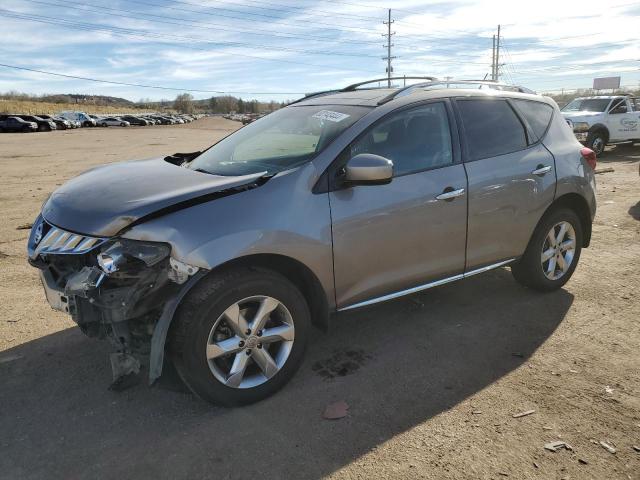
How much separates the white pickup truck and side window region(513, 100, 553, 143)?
12372 millimetres

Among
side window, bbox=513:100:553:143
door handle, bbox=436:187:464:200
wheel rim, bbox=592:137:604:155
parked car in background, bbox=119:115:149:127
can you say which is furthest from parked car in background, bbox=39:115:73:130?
door handle, bbox=436:187:464:200

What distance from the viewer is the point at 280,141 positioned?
12.8ft

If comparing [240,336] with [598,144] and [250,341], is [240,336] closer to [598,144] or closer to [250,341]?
[250,341]

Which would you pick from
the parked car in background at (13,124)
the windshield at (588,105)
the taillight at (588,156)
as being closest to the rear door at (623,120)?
the windshield at (588,105)

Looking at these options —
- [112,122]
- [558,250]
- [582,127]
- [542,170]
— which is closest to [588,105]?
[582,127]

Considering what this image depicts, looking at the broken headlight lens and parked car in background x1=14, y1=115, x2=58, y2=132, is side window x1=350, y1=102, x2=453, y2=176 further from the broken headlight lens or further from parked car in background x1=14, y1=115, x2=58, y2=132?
parked car in background x1=14, y1=115, x2=58, y2=132

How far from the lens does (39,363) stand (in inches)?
141

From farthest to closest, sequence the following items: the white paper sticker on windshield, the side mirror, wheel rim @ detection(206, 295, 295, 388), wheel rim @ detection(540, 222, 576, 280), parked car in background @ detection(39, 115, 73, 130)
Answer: parked car in background @ detection(39, 115, 73, 130)
wheel rim @ detection(540, 222, 576, 280)
the white paper sticker on windshield
the side mirror
wheel rim @ detection(206, 295, 295, 388)

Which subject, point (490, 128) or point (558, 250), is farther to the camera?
point (558, 250)

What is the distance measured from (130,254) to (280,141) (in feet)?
5.27

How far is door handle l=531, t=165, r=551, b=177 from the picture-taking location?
4.26 metres

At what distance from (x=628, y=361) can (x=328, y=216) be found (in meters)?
2.33

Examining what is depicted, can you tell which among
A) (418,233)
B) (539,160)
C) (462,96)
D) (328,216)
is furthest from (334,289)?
(539,160)

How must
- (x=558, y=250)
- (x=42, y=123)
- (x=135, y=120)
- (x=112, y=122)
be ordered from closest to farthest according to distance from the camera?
(x=558, y=250) < (x=42, y=123) < (x=112, y=122) < (x=135, y=120)
